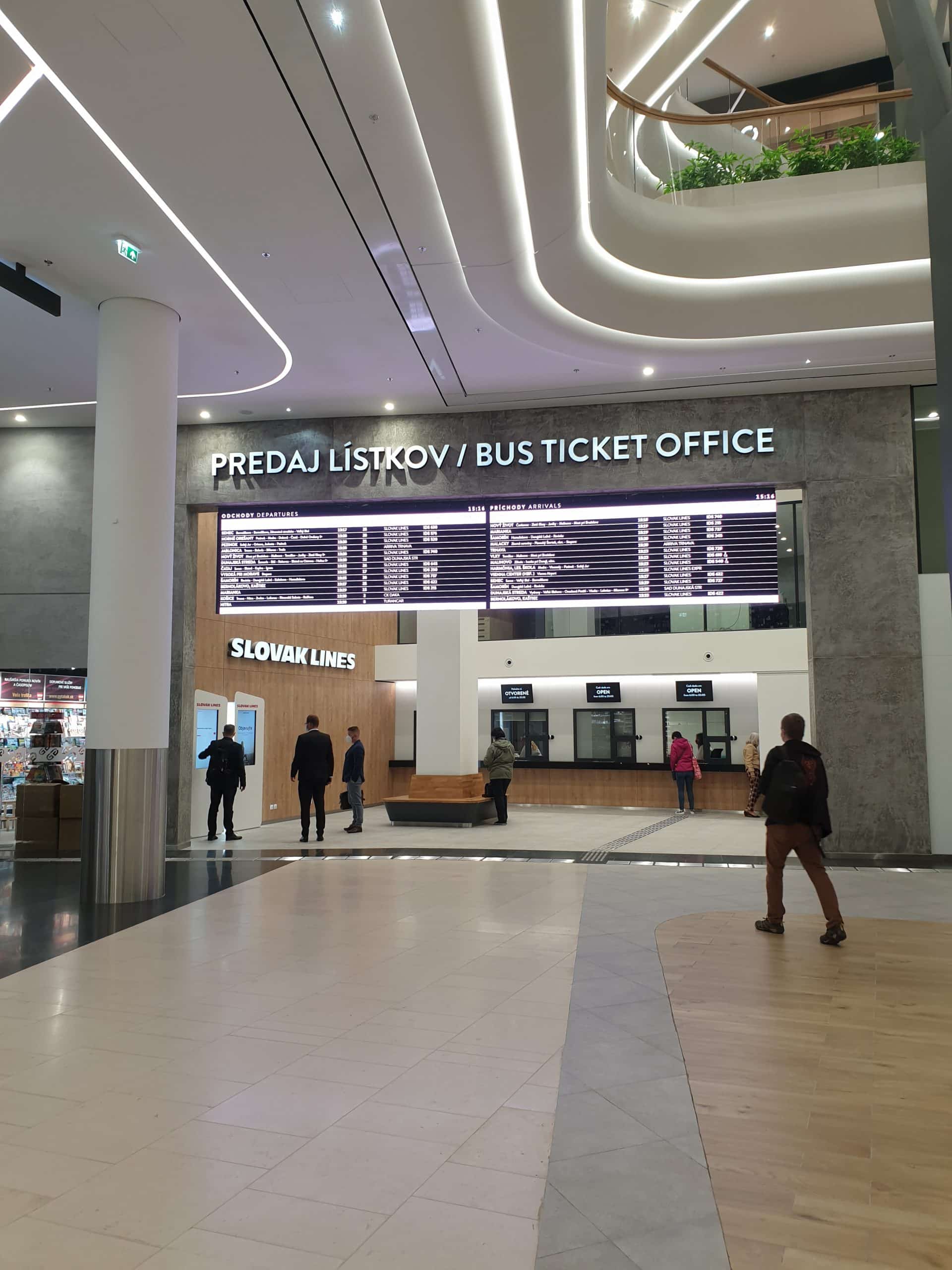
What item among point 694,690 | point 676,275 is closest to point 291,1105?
point 676,275

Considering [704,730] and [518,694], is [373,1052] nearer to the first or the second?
[704,730]

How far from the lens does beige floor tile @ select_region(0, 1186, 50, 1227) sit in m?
2.38

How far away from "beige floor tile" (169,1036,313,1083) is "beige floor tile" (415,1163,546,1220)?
1048 mm

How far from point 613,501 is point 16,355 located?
5.72m

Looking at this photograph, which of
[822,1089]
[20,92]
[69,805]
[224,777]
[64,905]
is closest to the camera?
[822,1089]

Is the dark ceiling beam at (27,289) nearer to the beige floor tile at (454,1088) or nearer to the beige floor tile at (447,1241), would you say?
the beige floor tile at (454,1088)

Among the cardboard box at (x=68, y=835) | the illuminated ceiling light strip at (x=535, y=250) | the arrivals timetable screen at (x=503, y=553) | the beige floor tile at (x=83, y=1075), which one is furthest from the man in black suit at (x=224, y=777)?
the beige floor tile at (x=83, y=1075)

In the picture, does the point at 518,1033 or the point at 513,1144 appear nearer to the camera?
the point at 513,1144

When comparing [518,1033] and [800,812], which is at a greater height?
[800,812]

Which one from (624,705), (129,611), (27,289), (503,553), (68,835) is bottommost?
(68,835)

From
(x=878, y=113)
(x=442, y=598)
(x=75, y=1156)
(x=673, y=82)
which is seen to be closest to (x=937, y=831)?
(x=442, y=598)

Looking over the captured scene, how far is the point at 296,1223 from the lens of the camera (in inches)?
92.0

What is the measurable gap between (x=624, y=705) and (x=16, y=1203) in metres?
16.1

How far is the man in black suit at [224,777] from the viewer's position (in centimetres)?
1065
